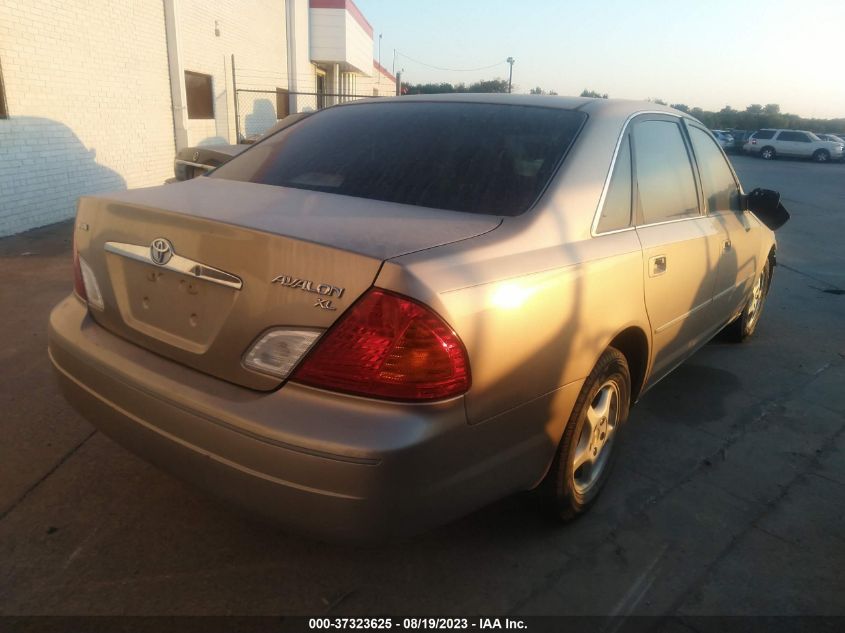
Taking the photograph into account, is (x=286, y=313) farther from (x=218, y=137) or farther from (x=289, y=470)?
(x=218, y=137)

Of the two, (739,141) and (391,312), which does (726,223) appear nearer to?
(391,312)

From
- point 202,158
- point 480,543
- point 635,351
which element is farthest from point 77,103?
point 480,543

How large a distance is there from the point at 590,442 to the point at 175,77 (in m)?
11.0

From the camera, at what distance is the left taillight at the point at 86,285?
2.42 metres

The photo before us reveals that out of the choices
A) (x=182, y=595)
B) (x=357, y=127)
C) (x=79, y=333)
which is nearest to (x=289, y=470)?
(x=182, y=595)

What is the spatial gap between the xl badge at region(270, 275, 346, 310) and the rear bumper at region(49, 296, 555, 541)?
246 mm

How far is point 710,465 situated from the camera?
328cm

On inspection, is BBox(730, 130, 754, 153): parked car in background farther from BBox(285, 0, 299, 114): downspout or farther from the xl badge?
the xl badge

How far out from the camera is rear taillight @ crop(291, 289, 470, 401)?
5.80 ft

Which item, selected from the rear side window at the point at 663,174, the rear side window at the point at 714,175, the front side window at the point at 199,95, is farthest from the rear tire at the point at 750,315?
the front side window at the point at 199,95

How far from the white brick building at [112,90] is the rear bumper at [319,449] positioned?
22.0ft

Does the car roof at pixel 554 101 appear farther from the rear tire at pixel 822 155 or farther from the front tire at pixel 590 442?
the rear tire at pixel 822 155

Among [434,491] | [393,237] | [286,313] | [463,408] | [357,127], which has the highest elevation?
[357,127]

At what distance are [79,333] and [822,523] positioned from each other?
3.10m
